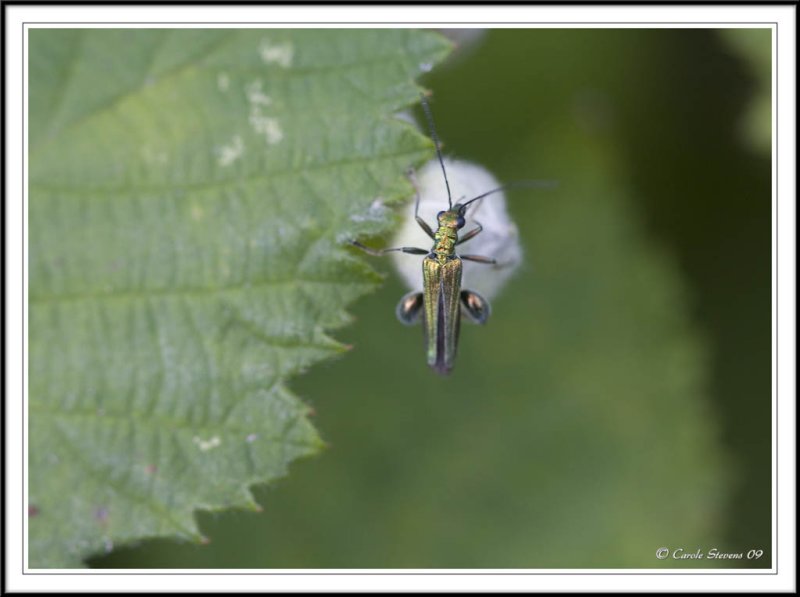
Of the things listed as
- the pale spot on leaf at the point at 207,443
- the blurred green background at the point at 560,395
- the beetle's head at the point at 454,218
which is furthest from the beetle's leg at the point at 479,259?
the pale spot on leaf at the point at 207,443

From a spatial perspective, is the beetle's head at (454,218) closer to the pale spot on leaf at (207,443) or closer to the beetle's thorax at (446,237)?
the beetle's thorax at (446,237)

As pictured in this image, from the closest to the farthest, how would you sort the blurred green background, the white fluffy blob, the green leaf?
the green leaf
the white fluffy blob
the blurred green background

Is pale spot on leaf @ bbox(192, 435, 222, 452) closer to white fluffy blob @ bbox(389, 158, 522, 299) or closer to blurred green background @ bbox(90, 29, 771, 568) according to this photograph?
blurred green background @ bbox(90, 29, 771, 568)

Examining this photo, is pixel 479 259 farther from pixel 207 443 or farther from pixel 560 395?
pixel 207 443

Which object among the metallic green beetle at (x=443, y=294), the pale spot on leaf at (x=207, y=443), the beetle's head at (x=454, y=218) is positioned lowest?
the pale spot on leaf at (x=207, y=443)

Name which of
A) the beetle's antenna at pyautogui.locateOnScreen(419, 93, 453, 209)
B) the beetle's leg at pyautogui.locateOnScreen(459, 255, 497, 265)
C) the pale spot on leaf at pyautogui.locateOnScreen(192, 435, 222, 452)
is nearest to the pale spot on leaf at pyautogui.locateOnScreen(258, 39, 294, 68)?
the beetle's antenna at pyautogui.locateOnScreen(419, 93, 453, 209)

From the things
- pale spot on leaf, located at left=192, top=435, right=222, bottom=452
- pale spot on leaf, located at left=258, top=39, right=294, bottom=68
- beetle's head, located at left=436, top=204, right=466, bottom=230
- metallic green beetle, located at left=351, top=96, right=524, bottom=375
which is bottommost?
pale spot on leaf, located at left=192, top=435, right=222, bottom=452
